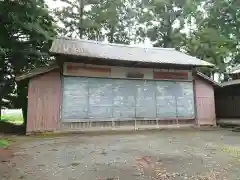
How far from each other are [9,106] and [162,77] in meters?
10.7

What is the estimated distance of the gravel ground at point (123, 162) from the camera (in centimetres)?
543

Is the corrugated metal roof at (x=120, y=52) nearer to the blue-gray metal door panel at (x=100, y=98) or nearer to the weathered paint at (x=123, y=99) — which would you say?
the weathered paint at (x=123, y=99)

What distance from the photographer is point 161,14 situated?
2525 cm

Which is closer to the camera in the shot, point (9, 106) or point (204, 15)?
point (9, 106)

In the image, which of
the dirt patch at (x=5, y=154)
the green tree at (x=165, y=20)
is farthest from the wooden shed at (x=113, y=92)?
the green tree at (x=165, y=20)

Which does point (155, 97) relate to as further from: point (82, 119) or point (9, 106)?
point (9, 106)

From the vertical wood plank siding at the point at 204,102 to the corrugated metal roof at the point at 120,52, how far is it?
1.45 m

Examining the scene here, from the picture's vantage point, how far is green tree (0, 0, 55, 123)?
14370mm

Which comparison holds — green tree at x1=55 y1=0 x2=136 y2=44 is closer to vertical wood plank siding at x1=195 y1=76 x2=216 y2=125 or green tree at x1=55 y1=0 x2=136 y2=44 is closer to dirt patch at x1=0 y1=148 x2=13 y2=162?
vertical wood plank siding at x1=195 y1=76 x2=216 y2=125

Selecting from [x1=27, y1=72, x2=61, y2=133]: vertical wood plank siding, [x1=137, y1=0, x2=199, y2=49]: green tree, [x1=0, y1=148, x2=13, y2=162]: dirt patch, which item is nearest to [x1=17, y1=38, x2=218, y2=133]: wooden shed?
[x1=27, y1=72, x2=61, y2=133]: vertical wood plank siding

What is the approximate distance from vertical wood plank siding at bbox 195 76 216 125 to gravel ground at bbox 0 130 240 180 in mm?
6882

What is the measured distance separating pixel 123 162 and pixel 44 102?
24.0 ft

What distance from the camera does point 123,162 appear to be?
21.5 ft

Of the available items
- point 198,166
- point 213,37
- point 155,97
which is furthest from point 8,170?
point 213,37
